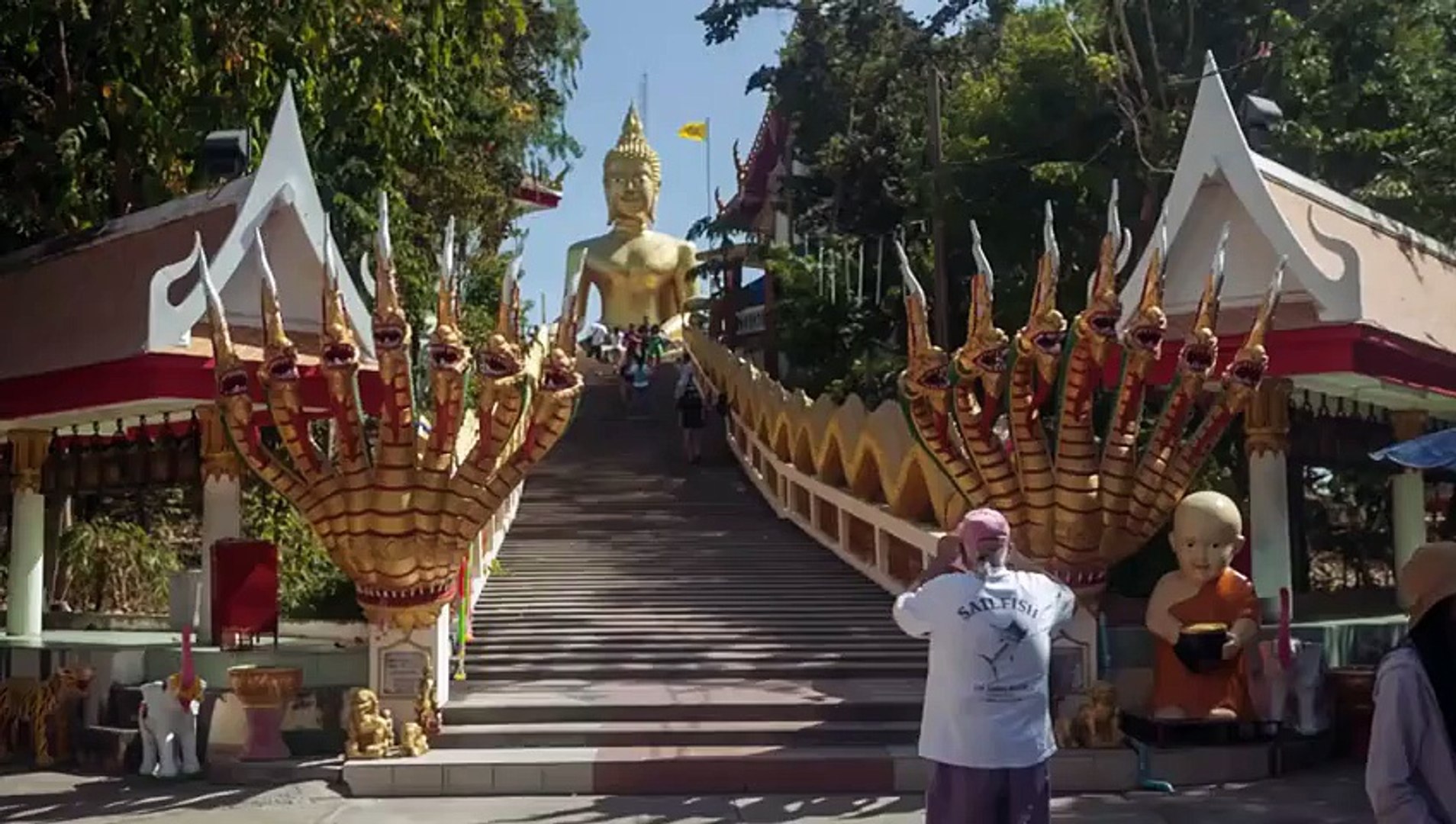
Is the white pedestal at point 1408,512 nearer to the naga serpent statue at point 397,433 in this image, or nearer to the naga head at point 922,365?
the naga head at point 922,365

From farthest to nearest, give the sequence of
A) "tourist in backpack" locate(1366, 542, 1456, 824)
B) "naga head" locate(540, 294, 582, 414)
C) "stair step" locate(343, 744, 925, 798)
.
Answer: "naga head" locate(540, 294, 582, 414) < "stair step" locate(343, 744, 925, 798) < "tourist in backpack" locate(1366, 542, 1456, 824)

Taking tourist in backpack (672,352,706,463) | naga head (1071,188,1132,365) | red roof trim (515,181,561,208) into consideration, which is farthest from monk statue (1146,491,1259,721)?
red roof trim (515,181,561,208)

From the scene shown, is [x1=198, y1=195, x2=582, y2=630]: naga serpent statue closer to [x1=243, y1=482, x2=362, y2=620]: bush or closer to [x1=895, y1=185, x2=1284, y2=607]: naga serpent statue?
[x1=895, y1=185, x2=1284, y2=607]: naga serpent statue

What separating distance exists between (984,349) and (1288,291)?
2.53m

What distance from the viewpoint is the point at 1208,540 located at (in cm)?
915

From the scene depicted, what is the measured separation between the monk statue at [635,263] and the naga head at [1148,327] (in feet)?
87.7

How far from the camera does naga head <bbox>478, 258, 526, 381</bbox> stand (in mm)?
9188

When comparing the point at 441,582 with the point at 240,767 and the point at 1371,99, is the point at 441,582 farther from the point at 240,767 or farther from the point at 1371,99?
the point at 1371,99

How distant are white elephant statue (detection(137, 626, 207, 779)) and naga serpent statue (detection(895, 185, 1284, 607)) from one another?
471 centimetres

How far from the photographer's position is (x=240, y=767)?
9.25 m

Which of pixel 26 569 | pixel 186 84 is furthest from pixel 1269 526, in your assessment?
pixel 26 569

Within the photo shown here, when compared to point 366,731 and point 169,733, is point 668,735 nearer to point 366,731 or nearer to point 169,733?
point 366,731

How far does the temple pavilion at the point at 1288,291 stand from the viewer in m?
10.1

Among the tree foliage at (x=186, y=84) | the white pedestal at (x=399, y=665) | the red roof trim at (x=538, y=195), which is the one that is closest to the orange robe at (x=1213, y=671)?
the white pedestal at (x=399, y=665)
